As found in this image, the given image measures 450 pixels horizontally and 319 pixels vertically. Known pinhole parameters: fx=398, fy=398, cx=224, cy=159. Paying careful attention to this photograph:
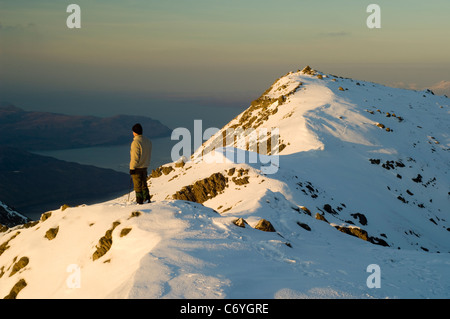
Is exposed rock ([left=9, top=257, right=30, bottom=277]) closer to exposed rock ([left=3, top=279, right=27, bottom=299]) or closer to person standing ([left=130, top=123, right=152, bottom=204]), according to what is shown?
exposed rock ([left=3, top=279, right=27, bottom=299])

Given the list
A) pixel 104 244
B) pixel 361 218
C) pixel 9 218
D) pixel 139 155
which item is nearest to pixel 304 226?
pixel 139 155

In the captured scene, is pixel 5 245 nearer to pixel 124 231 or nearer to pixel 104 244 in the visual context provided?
pixel 104 244

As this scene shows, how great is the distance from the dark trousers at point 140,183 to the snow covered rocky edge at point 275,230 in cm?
73

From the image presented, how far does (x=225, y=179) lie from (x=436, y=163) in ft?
121

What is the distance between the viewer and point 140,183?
1792 cm

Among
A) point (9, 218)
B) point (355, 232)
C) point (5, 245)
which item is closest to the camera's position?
point (5, 245)

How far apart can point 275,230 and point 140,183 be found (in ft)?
23.7

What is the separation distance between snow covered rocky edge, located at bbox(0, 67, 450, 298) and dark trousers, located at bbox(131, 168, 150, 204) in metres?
0.73

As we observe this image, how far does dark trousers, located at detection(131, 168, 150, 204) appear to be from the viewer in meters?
17.5

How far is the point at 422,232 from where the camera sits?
39344 millimetres

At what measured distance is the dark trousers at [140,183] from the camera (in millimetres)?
17516

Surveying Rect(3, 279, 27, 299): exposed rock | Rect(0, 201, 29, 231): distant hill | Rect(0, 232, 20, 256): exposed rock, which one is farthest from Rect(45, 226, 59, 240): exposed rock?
Rect(0, 201, 29, 231): distant hill
